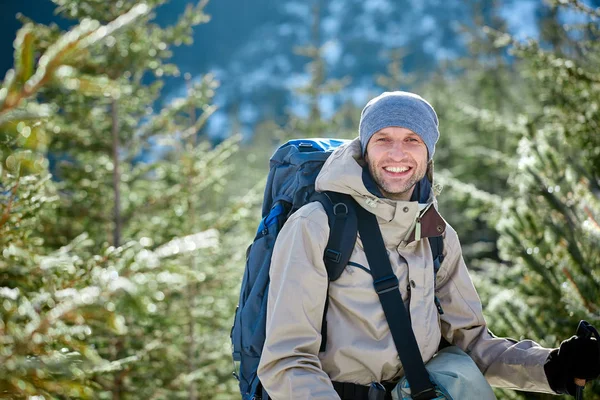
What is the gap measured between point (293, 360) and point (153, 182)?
310 inches

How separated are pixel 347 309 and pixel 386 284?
0.25 m

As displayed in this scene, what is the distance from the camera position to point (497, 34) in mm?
5465

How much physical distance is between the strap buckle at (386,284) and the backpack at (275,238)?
0.66 ft

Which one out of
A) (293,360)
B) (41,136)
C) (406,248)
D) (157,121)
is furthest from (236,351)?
(157,121)

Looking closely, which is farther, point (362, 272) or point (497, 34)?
point (497, 34)

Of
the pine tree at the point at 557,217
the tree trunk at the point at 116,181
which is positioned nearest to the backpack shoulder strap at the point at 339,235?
the pine tree at the point at 557,217

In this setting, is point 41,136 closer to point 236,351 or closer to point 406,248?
point 236,351

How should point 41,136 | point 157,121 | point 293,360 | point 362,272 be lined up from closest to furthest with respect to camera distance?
point 41,136 → point 293,360 → point 362,272 → point 157,121

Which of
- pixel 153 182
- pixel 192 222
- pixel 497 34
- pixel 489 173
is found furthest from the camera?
pixel 489 173

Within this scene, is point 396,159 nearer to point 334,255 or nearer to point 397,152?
point 397,152

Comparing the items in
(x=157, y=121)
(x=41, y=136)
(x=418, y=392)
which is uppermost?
(x=157, y=121)

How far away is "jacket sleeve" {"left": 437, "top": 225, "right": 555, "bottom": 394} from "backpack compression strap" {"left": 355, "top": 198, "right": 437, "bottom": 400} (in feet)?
1.94

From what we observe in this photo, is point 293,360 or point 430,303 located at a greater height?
point 430,303

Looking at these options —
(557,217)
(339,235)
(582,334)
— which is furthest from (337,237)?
(557,217)
